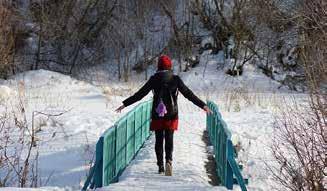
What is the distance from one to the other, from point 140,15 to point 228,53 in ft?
21.2

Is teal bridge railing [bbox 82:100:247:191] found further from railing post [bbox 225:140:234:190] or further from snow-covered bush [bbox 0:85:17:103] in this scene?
snow-covered bush [bbox 0:85:17:103]

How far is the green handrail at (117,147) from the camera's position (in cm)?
673

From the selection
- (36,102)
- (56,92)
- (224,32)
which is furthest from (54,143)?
(224,32)

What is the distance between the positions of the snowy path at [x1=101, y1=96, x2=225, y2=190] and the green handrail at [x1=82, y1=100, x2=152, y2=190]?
0.49 ft

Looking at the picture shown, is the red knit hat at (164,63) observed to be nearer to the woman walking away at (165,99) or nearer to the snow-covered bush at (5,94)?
the woman walking away at (165,99)

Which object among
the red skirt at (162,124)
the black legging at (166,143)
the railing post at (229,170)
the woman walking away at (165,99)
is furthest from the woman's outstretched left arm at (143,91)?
the railing post at (229,170)

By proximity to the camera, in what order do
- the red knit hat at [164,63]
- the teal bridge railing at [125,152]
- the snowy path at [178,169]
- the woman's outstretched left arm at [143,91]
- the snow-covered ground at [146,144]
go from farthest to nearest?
1. the snow-covered ground at [146,144]
2. the woman's outstretched left arm at [143,91]
3. the red knit hat at [164,63]
4. the teal bridge railing at [125,152]
5. the snowy path at [178,169]

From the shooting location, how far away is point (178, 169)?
7961 millimetres

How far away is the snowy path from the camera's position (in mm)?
6434

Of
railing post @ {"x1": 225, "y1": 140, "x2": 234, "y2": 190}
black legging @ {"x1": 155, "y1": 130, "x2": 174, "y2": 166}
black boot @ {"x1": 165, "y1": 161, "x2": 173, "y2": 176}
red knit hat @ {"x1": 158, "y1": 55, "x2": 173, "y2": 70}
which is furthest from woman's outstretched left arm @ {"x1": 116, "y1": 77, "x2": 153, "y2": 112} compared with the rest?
→ railing post @ {"x1": 225, "y1": 140, "x2": 234, "y2": 190}

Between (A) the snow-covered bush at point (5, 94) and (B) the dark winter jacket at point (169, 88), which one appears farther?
(A) the snow-covered bush at point (5, 94)

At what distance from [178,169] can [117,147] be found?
106 centimetres

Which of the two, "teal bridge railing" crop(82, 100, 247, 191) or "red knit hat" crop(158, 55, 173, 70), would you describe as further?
"red knit hat" crop(158, 55, 173, 70)

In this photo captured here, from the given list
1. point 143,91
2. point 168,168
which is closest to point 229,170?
point 168,168
